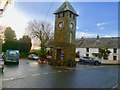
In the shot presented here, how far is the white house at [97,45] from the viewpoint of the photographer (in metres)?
33.5

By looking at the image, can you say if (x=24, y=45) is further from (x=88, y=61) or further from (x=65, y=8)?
(x=88, y=61)

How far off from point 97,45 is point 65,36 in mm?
12545

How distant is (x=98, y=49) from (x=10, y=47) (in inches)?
783

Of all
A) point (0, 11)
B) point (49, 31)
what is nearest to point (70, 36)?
point (49, 31)

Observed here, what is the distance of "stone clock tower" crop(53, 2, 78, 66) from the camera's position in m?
28.8

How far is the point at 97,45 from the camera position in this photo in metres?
39.3

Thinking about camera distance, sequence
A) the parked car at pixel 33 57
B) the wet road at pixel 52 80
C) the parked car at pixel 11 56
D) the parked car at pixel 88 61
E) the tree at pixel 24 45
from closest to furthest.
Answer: the wet road at pixel 52 80, the parked car at pixel 11 56, the tree at pixel 24 45, the parked car at pixel 33 57, the parked car at pixel 88 61

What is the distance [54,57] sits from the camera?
101ft

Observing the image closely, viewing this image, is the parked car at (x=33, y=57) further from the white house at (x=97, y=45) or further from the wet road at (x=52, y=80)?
the wet road at (x=52, y=80)

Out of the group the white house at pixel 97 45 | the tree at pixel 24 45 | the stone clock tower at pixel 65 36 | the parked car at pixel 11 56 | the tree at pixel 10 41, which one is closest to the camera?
the parked car at pixel 11 56

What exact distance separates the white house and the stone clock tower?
2.89m

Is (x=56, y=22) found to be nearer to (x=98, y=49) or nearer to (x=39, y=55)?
(x=39, y=55)

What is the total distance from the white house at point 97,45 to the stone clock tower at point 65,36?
2891 mm

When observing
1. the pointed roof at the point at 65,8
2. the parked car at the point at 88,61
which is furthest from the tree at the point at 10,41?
the parked car at the point at 88,61
